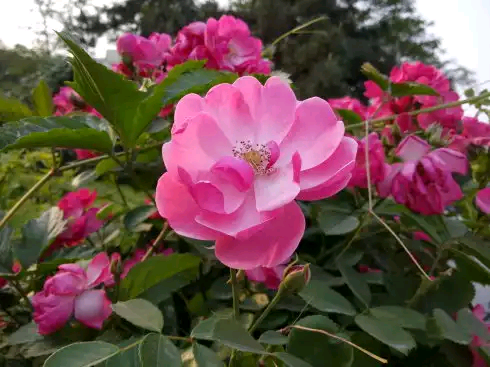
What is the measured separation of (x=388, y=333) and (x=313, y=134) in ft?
0.53

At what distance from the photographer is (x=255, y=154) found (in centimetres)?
31

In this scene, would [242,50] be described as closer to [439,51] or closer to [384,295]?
[384,295]

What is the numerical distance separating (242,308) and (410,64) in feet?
1.28

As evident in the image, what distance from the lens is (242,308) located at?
0.43 metres

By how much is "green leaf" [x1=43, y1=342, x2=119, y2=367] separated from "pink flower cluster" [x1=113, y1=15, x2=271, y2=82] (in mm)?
358

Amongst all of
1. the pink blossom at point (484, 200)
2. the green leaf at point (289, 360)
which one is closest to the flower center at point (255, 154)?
the green leaf at point (289, 360)

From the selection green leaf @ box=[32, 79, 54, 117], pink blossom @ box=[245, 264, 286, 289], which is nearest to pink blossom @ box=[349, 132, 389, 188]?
pink blossom @ box=[245, 264, 286, 289]

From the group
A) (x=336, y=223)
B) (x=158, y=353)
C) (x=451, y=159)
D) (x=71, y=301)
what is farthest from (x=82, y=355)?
(x=451, y=159)

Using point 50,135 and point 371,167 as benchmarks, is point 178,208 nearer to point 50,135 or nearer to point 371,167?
point 50,135

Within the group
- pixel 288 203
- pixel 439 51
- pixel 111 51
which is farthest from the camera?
pixel 439 51

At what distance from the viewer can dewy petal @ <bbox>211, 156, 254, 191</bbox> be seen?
27 centimetres

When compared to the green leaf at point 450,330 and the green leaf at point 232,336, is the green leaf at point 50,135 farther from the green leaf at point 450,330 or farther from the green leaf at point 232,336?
the green leaf at point 450,330

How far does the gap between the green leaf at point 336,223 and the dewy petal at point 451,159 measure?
9cm

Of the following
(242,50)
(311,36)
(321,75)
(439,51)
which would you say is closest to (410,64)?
(242,50)
